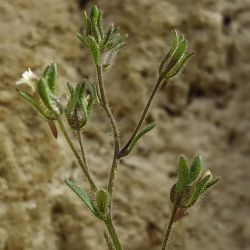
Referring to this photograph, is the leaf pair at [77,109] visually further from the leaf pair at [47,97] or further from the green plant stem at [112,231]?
the green plant stem at [112,231]

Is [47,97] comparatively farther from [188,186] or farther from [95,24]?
[188,186]

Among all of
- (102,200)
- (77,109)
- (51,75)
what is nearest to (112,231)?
(102,200)

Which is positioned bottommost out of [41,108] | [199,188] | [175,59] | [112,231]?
[112,231]

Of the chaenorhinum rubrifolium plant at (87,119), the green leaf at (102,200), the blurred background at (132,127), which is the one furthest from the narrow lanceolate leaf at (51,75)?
the blurred background at (132,127)

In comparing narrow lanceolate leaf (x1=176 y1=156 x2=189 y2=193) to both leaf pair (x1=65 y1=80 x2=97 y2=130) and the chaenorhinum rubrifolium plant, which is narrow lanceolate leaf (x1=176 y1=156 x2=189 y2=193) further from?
leaf pair (x1=65 y1=80 x2=97 y2=130)

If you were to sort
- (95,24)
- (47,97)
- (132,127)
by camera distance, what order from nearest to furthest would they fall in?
(47,97)
(95,24)
(132,127)

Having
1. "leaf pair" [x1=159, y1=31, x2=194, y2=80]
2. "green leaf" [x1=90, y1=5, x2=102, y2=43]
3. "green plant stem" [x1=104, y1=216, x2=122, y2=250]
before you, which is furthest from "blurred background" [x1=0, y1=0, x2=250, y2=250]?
"leaf pair" [x1=159, y1=31, x2=194, y2=80]

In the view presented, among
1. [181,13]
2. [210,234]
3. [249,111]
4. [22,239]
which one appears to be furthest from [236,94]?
[22,239]
